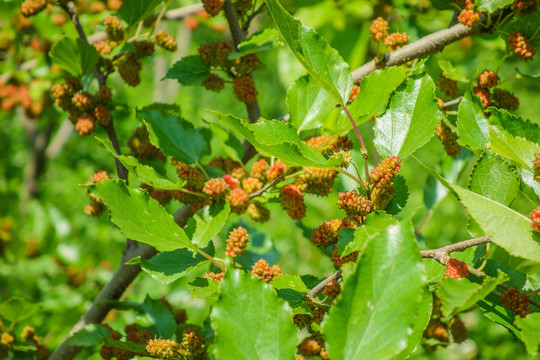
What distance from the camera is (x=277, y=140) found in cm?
67

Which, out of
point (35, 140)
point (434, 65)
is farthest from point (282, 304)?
point (35, 140)

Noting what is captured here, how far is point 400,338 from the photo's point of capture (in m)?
0.48

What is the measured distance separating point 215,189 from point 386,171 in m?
0.29

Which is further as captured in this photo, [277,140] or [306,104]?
[306,104]

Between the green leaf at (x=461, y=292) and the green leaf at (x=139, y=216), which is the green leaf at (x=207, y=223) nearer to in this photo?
the green leaf at (x=139, y=216)

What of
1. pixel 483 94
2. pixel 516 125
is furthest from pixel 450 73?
pixel 516 125

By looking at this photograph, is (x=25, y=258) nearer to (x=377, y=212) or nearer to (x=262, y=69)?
(x=262, y=69)

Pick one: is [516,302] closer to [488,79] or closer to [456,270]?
[456,270]

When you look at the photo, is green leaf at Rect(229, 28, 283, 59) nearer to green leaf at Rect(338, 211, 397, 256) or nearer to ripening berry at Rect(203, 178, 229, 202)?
ripening berry at Rect(203, 178, 229, 202)

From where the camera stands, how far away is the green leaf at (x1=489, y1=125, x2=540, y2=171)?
1.95 ft

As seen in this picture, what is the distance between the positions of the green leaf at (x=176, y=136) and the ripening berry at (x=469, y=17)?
0.50 m

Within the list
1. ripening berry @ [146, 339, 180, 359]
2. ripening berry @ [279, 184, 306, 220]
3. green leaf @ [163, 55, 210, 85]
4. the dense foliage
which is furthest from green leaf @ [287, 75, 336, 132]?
ripening berry @ [146, 339, 180, 359]

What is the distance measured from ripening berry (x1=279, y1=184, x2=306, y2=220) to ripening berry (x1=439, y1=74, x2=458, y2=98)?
0.39 metres

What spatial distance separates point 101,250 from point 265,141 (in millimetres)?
1472
